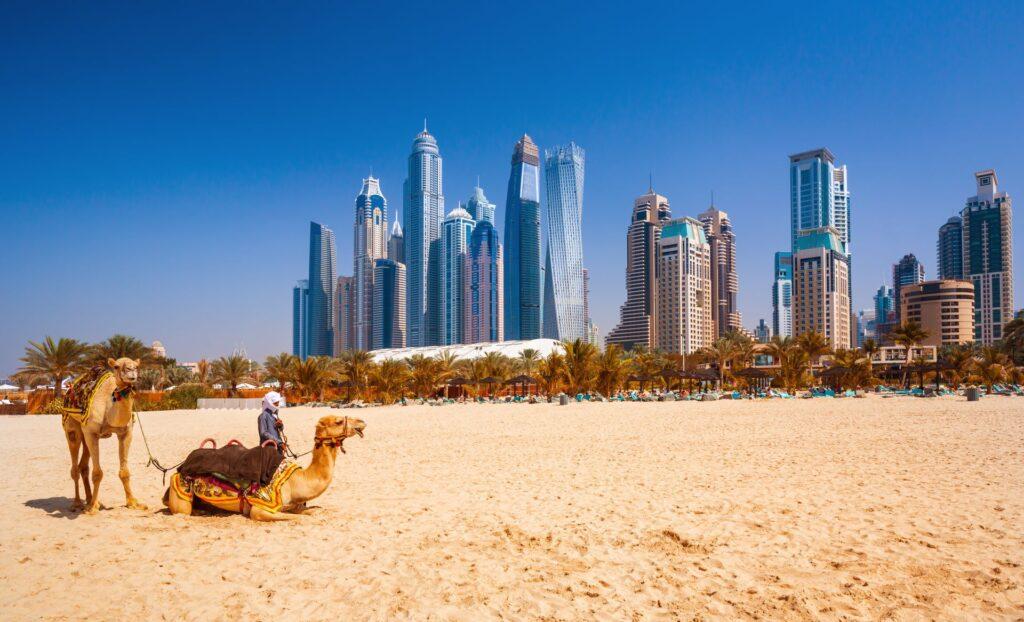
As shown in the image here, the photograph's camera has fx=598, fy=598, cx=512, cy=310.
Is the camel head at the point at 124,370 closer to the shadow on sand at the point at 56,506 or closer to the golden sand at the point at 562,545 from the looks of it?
the golden sand at the point at 562,545

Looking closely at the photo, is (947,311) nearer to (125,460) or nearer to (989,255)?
(989,255)

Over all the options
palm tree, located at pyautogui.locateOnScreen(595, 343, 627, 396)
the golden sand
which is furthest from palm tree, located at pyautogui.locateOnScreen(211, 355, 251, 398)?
the golden sand

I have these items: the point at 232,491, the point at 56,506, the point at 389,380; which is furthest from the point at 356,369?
the point at 232,491

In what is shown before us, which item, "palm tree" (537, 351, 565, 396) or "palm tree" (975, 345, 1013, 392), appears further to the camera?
"palm tree" (537, 351, 565, 396)

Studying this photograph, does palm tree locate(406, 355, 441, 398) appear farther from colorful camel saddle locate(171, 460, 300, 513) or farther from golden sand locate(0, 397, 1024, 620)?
colorful camel saddle locate(171, 460, 300, 513)

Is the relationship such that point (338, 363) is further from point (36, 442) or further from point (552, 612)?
point (552, 612)

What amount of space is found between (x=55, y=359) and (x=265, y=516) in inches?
1327

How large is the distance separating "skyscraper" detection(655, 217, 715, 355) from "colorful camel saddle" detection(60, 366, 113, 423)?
16918 cm

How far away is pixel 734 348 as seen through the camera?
53312 millimetres

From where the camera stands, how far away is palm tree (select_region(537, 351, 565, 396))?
40656 millimetres

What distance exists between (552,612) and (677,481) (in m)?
5.51

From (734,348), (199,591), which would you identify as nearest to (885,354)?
(734,348)

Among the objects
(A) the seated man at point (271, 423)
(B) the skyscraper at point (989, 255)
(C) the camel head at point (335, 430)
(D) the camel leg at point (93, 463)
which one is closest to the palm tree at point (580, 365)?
(A) the seated man at point (271, 423)

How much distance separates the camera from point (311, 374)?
4062 centimetres
